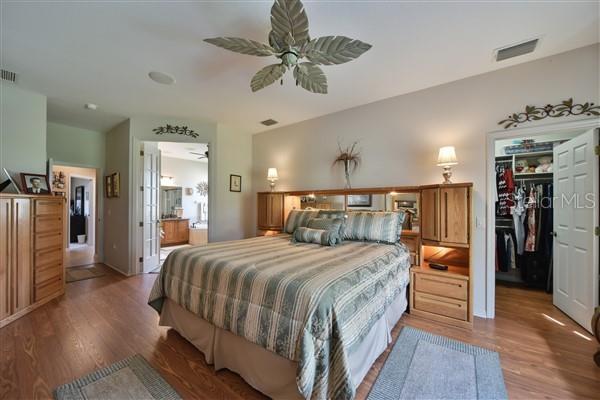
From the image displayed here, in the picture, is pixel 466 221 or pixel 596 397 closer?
pixel 596 397

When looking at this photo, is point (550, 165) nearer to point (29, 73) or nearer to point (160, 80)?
point (160, 80)

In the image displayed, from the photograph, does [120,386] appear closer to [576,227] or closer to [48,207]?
[48,207]

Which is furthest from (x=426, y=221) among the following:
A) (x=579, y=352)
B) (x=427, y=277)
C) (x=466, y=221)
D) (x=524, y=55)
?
(x=524, y=55)

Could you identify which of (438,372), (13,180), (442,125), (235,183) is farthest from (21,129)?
(442,125)

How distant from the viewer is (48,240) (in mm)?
3057

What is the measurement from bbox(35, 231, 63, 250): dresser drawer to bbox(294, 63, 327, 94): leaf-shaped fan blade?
3.58 metres

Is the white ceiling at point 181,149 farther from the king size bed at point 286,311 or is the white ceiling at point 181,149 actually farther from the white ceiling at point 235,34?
the king size bed at point 286,311

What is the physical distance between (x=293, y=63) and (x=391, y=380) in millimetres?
2426

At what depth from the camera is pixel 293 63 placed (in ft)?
6.06

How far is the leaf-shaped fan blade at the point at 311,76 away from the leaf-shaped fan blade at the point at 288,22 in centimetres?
20

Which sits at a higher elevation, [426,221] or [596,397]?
[426,221]

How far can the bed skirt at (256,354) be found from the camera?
1456 mm

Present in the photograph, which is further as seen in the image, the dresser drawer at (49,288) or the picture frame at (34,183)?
the picture frame at (34,183)

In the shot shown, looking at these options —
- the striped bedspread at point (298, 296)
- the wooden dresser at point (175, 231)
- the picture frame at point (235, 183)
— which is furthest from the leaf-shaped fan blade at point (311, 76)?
the wooden dresser at point (175, 231)
